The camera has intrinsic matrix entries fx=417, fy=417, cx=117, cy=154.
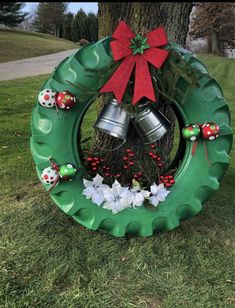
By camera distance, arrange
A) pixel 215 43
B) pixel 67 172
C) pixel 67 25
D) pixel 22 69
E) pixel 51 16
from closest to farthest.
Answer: pixel 67 172
pixel 22 69
pixel 215 43
pixel 67 25
pixel 51 16

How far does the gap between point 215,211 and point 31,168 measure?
1.84m

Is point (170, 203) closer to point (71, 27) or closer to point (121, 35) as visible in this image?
point (121, 35)

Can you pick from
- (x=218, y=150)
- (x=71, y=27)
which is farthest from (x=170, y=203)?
(x=71, y=27)

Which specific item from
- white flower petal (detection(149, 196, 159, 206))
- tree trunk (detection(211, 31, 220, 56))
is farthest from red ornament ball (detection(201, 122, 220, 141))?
tree trunk (detection(211, 31, 220, 56))

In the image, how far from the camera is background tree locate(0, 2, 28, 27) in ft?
116

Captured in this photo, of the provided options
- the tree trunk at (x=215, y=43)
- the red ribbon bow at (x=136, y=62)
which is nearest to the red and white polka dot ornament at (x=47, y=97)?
the red ribbon bow at (x=136, y=62)

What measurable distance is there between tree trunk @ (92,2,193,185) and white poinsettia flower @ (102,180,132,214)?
0.47 m

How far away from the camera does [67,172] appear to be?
8.25 feet

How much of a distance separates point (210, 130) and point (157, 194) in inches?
20.7

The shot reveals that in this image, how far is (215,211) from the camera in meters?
3.41

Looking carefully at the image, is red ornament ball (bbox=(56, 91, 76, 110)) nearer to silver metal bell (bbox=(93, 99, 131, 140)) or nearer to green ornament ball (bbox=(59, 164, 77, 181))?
silver metal bell (bbox=(93, 99, 131, 140))

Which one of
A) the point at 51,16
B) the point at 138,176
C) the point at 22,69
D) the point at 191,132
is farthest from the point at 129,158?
the point at 51,16

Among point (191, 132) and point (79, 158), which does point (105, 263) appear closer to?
point (79, 158)

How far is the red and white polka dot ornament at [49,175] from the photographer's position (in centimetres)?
253
